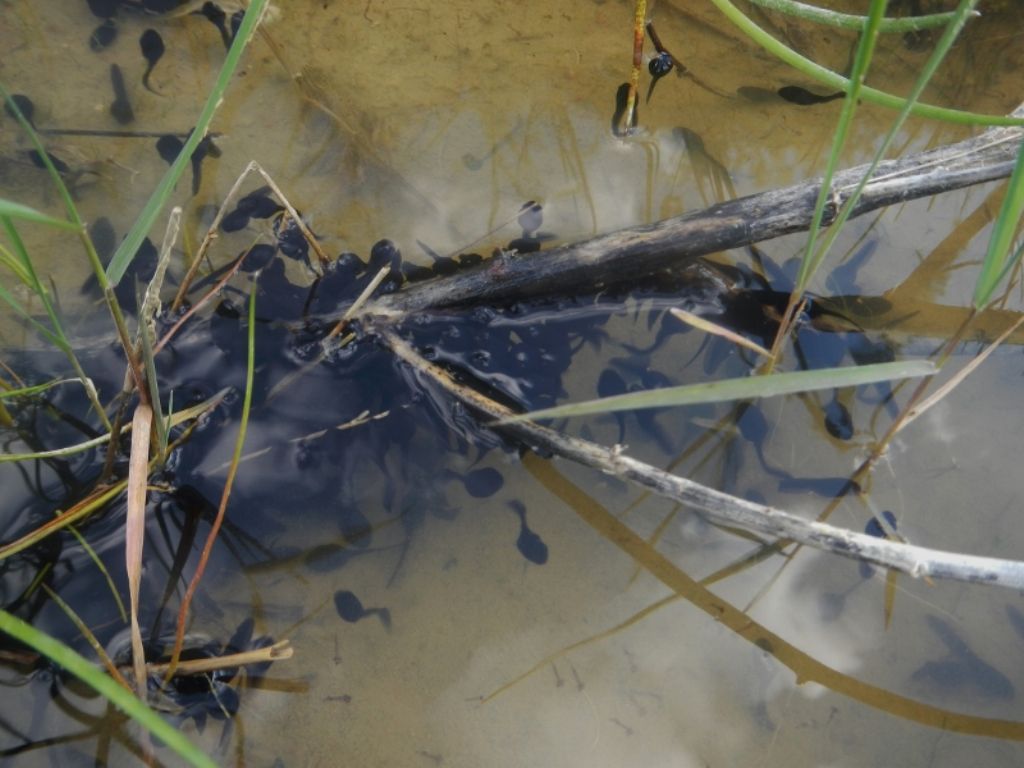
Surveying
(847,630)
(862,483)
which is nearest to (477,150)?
(862,483)

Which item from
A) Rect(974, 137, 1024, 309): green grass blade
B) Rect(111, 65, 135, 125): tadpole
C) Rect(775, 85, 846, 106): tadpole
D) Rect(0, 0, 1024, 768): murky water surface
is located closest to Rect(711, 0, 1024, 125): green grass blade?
Rect(974, 137, 1024, 309): green grass blade

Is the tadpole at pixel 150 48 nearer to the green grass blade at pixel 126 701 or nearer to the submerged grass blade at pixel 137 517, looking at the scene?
the submerged grass blade at pixel 137 517

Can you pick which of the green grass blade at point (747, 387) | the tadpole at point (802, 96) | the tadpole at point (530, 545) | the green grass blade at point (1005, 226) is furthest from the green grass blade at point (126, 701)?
the tadpole at point (802, 96)

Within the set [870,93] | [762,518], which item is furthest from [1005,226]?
[762,518]

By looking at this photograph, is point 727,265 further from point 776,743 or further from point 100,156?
point 100,156

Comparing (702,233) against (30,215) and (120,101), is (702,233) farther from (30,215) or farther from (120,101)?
(120,101)

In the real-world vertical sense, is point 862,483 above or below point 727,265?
below
